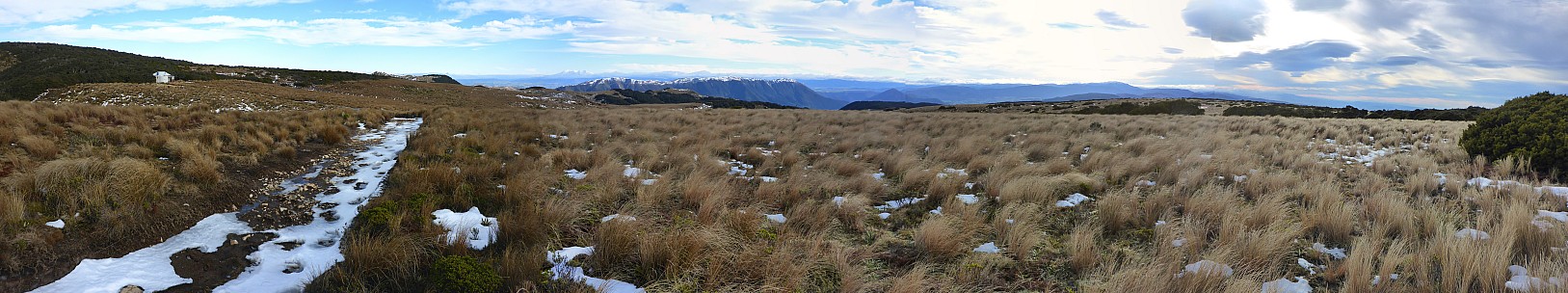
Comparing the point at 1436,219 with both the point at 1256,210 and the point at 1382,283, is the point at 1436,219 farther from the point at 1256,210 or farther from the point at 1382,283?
the point at 1382,283

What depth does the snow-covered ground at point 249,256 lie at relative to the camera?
125 inches

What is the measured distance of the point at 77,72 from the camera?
57000 mm

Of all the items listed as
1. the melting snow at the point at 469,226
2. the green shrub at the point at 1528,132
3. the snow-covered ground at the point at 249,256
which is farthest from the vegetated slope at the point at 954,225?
the green shrub at the point at 1528,132

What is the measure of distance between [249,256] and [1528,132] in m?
15.6

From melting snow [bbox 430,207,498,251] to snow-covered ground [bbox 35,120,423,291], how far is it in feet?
2.25

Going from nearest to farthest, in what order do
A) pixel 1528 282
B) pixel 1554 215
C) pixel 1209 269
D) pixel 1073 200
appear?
pixel 1528 282, pixel 1209 269, pixel 1554 215, pixel 1073 200

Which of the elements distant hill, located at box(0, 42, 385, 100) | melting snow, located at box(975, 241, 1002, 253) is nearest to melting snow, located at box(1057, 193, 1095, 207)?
melting snow, located at box(975, 241, 1002, 253)

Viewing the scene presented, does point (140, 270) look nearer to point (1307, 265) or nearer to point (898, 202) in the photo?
point (898, 202)

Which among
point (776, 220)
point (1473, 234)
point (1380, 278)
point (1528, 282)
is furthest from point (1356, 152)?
point (776, 220)

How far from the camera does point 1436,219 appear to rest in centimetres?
442

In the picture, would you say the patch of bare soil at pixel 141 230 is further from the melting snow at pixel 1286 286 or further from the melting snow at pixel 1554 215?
the melting snow at pixel 1554 215

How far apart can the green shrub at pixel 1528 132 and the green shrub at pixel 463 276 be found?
12.6 metres

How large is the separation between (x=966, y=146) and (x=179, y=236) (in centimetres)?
1006

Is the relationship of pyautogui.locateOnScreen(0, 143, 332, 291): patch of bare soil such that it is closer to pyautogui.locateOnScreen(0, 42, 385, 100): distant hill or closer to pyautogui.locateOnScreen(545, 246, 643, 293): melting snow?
pyautogui.locateOnScreen(545, 246, 643, 293): melting snow
